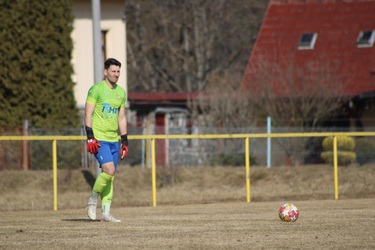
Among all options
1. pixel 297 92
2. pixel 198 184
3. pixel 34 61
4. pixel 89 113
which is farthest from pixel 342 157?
pixel 89 113

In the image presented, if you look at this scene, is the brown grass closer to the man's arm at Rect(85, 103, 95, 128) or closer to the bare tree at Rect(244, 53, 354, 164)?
the bare tree at Rect(244, 53, 354, 164)

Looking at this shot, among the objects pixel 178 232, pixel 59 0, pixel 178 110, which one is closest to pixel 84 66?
pixel 59 0

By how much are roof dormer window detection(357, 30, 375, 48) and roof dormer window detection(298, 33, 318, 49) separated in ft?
5.89

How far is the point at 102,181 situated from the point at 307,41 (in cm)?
2683

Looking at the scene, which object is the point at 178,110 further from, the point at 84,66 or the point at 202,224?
the point at 202,224

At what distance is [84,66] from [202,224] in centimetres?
2057

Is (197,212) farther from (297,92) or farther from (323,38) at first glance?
(323,38)

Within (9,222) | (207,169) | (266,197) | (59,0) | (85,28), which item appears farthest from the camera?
(85,28)

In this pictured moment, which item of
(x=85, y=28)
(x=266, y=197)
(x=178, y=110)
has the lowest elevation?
(x=266, y=197)

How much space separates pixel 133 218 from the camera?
14.4 metres

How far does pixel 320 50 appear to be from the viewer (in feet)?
125

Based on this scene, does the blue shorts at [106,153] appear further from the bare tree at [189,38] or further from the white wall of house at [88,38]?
the bare tree at [189,38]

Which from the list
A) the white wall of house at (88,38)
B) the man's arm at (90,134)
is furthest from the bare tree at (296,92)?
the man's arm at (90,134)

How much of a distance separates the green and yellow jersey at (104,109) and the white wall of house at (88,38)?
19442mm
